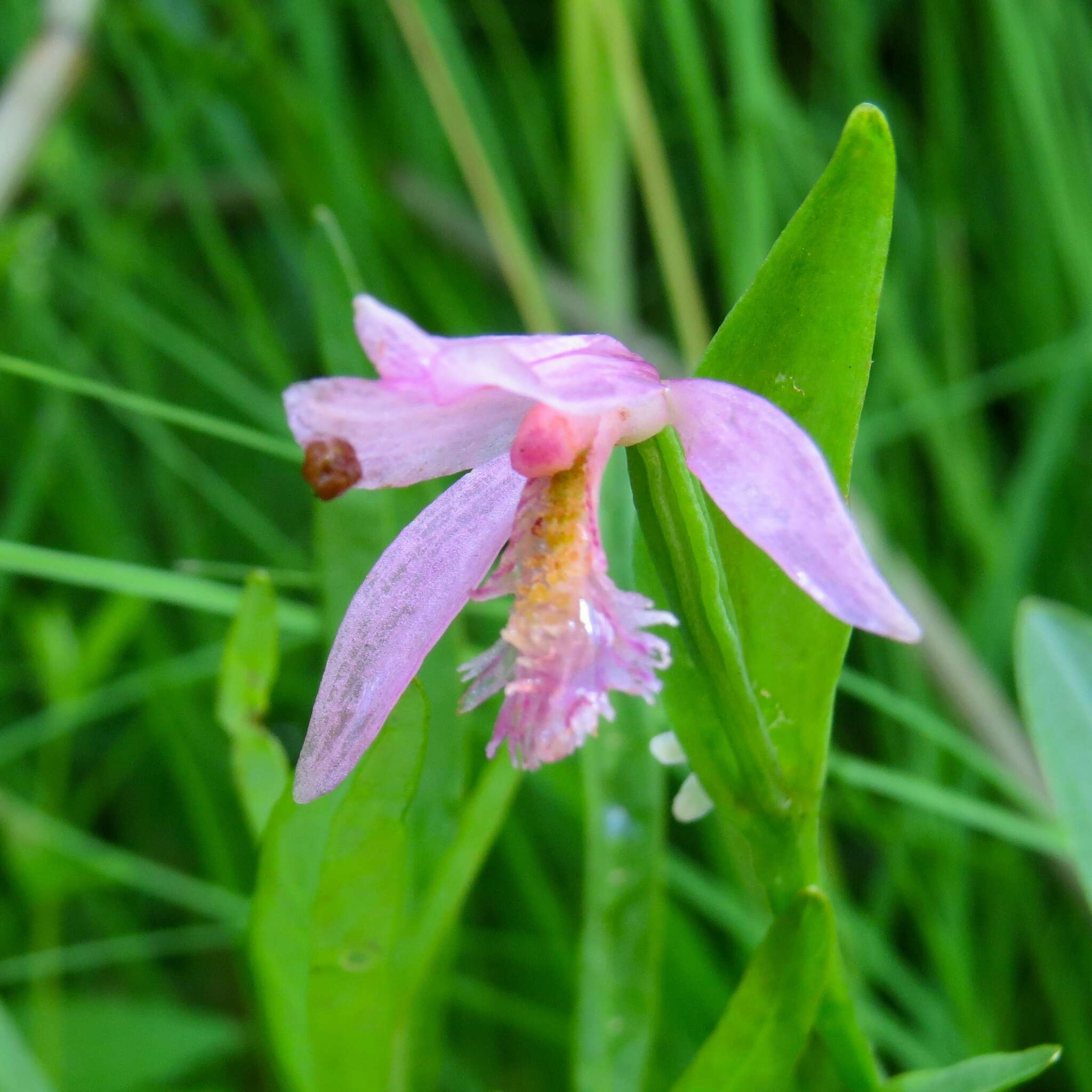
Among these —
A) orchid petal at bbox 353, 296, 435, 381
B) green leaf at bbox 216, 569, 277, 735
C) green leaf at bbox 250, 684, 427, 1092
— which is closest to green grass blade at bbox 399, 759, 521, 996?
green leaf at bbox 250, 684, 427, 1092

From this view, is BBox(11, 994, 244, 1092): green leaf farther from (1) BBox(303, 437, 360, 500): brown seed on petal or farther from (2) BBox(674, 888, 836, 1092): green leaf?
(1) BBox(303, 437, 360, 500): brown seed on petal

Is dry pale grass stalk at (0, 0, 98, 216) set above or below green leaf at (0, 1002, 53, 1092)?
above

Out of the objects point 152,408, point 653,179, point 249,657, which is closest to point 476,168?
point 653,179

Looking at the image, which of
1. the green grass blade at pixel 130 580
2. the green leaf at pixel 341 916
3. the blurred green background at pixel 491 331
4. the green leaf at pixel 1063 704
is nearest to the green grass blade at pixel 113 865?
the blurred green background at pixel 491 331

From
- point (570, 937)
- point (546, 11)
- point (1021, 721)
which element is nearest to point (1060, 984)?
point (1021, 721)

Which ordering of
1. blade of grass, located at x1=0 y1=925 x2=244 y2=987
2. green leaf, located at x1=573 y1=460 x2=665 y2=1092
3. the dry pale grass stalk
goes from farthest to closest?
blade of grass, located at x1=0 y1=925 x2=244 y2=987, the dry pale grass stalk, green leaf, located at x1=573 y1=460 x2=665 y2=1092

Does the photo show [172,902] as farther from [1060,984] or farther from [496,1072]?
[1060,984]
